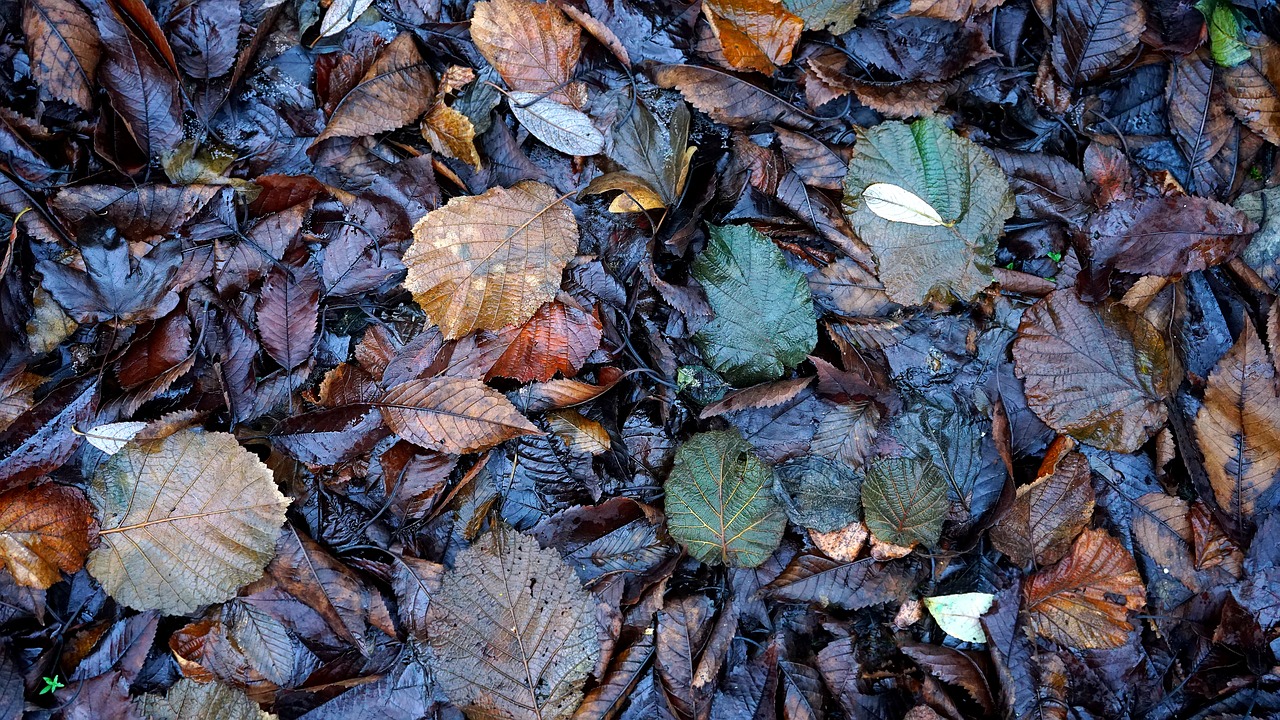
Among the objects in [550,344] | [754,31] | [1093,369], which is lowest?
[1093,369]

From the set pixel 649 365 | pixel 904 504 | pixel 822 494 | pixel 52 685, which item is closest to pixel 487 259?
pixel 649 365

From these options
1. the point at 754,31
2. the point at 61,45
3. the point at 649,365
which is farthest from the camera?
the point at 649,365

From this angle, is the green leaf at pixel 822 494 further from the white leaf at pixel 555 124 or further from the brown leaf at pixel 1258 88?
the brown leaf at pixel 1258 88

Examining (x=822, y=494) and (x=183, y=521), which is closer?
(x=183, y=521)

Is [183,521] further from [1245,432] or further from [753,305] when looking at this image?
[1245,432]

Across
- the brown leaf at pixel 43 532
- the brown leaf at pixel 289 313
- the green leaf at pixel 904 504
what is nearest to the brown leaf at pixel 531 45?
the brown leaf at pixel 289 313

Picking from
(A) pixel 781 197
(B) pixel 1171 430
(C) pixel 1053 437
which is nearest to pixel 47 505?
(A) pixel 781 197

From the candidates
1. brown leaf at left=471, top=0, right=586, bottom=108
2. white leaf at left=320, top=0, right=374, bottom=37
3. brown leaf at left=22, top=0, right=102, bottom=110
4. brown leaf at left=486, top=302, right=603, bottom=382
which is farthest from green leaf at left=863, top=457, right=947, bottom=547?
brown leaf at left=22, top=0, right=102, bottom=110

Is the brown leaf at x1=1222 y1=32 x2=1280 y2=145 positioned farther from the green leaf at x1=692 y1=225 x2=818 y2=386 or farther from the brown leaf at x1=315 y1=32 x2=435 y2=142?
the brown leaf at x1=315 y1=32 x2=435 y2=142

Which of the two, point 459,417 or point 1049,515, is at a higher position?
point 459,417
